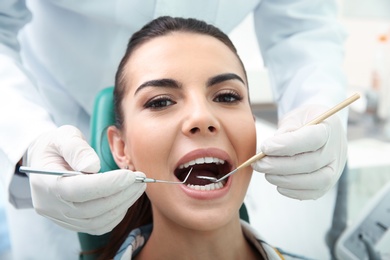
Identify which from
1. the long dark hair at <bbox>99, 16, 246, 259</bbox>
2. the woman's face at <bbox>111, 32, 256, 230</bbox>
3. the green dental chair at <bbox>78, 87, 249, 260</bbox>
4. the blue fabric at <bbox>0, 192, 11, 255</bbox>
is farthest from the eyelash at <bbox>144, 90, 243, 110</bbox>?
the blue fabric at <bbox>0, 192, 11, 255</bbox>

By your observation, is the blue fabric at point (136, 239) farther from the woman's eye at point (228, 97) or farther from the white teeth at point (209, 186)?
the woman's eye at point (228, 97)

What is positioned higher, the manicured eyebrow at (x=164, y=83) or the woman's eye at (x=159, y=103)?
the manicured eyebrow at (x=164, y=83)

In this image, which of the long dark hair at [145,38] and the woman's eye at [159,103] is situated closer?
the woman's eye at [159,103]

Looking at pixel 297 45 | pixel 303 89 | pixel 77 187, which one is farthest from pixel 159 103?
pixel 297 45

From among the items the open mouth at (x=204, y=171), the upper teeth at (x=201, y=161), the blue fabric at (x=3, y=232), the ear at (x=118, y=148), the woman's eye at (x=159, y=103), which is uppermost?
the woman's eye at (x=159, y=103)

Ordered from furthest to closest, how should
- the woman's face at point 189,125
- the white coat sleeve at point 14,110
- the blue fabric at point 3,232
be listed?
the blue fabric at point 3,232, the white coat sleeve at point 14,110, the woman's face at point 189,125

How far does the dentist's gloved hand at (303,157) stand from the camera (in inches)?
33.9

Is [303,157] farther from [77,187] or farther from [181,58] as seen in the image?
[77,187]

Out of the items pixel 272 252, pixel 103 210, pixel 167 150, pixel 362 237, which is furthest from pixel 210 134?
pixel 362 237

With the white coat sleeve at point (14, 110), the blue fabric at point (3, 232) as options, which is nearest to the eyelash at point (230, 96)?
the white coat sleeve at point (14, 110)

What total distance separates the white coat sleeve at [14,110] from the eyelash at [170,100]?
0.80ft

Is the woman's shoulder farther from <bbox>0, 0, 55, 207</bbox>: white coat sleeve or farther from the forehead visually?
<bbox>0, 0, 55, 207</bbox>: white coat sleeve

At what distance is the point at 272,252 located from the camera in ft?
3.43

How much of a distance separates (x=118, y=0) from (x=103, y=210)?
641mm
